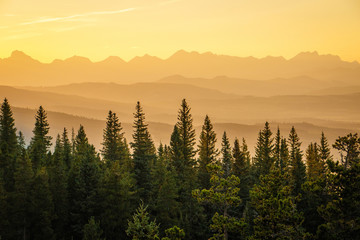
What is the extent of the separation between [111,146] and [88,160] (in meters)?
12.1

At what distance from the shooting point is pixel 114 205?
1271 inches

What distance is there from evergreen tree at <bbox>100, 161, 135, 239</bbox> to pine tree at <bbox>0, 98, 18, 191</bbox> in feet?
36.8

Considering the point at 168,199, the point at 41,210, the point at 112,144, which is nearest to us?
the point at 41,210

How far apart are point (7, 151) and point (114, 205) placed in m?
19.6

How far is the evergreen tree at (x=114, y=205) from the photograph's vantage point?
31781 millimetres

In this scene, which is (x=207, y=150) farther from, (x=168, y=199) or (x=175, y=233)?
(x=175, y=233)

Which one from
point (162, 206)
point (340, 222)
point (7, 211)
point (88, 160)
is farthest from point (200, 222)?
point (7, 211)

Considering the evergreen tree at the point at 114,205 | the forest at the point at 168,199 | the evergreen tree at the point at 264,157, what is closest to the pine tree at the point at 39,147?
the forest at the point at 168,199

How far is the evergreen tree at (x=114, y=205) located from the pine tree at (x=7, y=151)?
11.2 meters

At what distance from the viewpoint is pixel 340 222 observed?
21.4m

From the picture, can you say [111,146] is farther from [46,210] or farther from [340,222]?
[340,222]

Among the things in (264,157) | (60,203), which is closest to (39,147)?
(60,203)

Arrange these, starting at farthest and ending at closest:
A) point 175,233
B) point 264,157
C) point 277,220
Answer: point 264,157 → point 277,220 → point 175,233

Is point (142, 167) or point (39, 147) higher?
point (39, 147)
